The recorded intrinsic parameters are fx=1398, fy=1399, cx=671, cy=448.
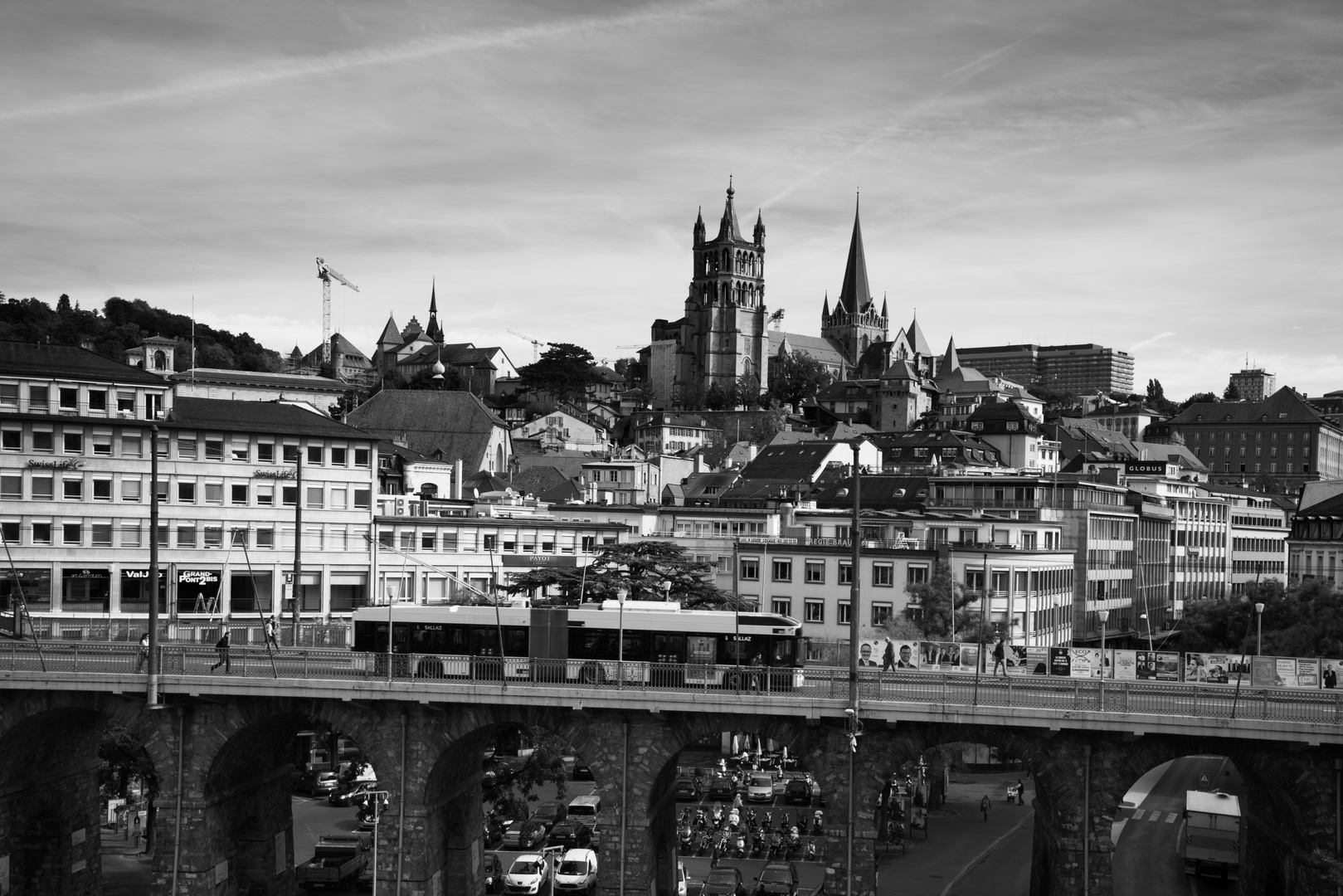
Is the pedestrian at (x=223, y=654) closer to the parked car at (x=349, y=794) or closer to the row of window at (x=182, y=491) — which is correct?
the parked car at (x=349, y=794)

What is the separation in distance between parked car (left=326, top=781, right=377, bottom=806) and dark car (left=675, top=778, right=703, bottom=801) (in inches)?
594

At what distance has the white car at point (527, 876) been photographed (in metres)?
50.9

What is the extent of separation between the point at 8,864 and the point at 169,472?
34309mm

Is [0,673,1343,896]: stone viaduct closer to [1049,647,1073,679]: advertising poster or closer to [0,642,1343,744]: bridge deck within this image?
[0,642,1343,744]: bridge deck

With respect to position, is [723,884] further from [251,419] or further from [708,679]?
[251,419]

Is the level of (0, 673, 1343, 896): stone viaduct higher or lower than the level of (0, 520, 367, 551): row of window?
lower

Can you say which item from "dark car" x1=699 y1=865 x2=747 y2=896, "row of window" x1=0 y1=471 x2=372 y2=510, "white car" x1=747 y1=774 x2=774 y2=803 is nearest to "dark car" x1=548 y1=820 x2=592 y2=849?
"dark car" x1=699 y1=865 x2=747 y2=896

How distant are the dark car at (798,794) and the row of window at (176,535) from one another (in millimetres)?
30249

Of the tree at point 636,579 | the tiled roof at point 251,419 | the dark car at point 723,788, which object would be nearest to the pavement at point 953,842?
the dark car at point 723,788

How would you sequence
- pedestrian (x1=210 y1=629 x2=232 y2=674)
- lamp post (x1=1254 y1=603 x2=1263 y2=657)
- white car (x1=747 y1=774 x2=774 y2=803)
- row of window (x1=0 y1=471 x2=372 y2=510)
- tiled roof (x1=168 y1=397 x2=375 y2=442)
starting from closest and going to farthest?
pedestrian (x1=210 y1=629 x2=232 y2=674) < lamp post (x1=1254 y1=603 x2=1263 y2=657) < white car (x1=747 y1=774 x2=774 y2=803) < row of window (x1=0 y1=471 x2=372 y2=510) < tiled roof (x1=168 y1=397 x2=375 y2=442)

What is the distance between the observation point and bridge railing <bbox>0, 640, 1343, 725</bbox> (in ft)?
129

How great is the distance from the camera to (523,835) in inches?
2274

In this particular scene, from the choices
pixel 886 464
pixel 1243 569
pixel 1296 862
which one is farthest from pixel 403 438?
pixel 1296 862

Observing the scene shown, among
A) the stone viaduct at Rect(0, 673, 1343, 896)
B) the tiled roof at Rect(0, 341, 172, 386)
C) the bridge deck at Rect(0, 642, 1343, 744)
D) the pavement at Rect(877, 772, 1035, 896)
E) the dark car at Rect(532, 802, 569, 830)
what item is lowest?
the pavement at Rect(877, 772, 1035, 896)
